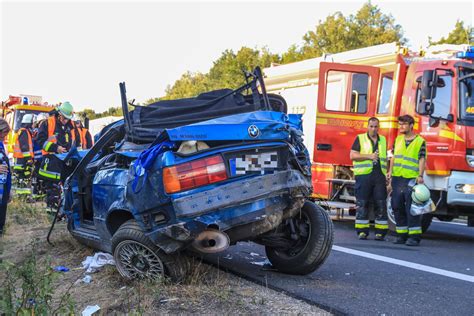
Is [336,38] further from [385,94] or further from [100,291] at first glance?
[100,291]

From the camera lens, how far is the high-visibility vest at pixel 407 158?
6.73 meters

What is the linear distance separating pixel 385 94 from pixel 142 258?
18.0 ft

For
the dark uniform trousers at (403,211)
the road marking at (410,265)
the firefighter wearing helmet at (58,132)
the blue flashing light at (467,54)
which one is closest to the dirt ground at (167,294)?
the road marking at (410,265)

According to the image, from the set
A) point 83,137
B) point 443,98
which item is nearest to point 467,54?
point 443,98

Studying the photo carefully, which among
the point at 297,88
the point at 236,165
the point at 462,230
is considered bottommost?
the point at 462,230

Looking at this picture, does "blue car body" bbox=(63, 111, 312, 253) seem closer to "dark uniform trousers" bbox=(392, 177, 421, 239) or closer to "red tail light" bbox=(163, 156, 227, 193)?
"red tail light" bbox=(163, 156, 227, 193)

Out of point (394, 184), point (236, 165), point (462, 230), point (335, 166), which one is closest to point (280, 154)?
point (236, 165)

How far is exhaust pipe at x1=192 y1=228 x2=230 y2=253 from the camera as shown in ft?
11.9

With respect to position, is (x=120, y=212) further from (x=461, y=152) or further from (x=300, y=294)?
(x=461, y=152)

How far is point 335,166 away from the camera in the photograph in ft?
27.6

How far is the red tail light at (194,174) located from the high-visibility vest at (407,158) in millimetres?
3974

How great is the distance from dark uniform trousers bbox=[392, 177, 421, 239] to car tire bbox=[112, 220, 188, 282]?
4014 millimetres

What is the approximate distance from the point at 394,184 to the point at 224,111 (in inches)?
138

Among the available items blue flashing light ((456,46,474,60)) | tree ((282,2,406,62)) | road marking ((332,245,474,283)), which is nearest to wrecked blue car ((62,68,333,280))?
road marking ((332,245,474,283))
